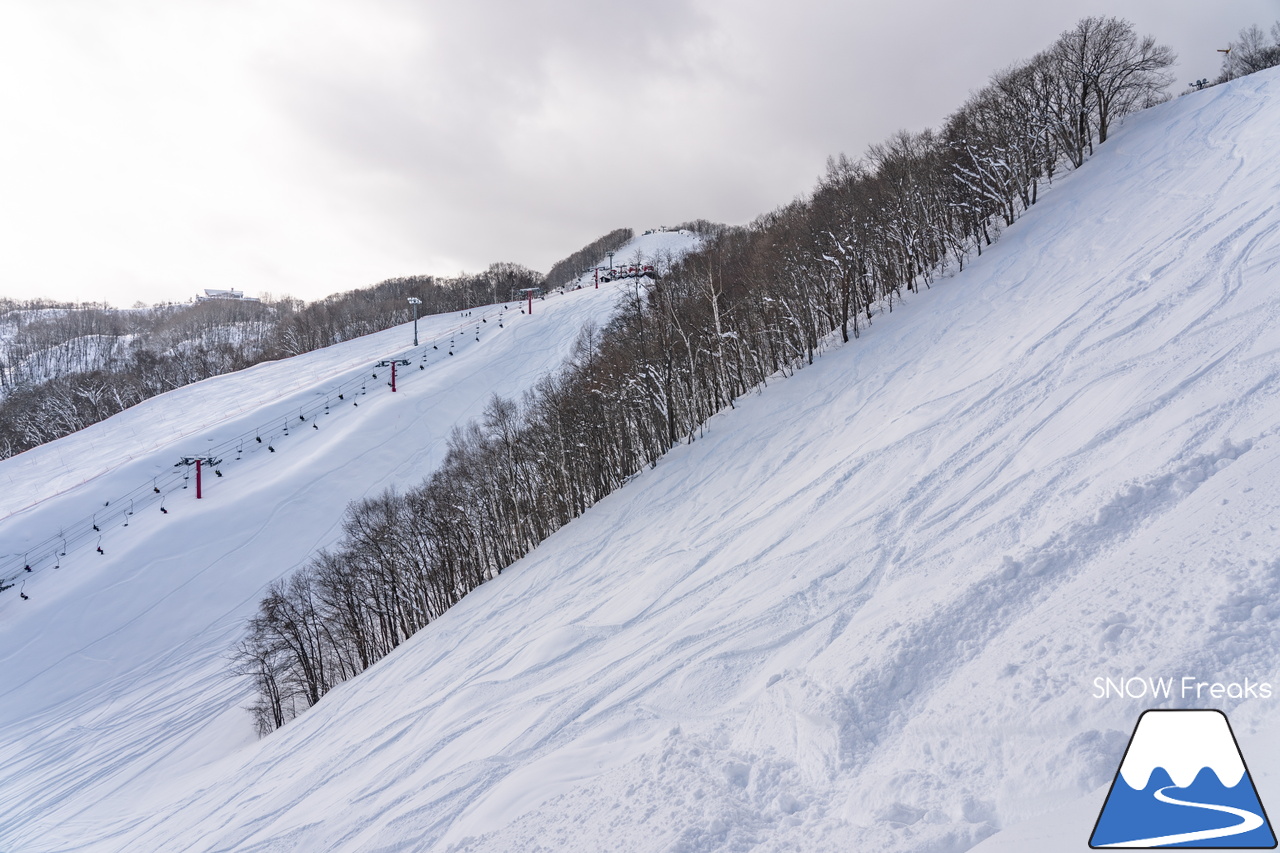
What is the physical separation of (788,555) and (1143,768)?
258 inches

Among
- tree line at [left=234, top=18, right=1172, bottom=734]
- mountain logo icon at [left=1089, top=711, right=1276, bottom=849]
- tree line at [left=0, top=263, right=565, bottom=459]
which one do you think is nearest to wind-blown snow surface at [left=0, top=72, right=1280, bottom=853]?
mountain logo icon at [left=1089, top=711, right=1276, bottom=849]

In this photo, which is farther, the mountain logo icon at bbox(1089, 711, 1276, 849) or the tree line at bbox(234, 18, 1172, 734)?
the tree line at bbox(234, 18, 1172, 734)

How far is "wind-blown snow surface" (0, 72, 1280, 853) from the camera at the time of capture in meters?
4.29

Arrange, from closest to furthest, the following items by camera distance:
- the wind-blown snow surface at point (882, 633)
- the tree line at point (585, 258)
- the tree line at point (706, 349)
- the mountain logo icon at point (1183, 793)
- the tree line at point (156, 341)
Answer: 1. the mountain logo icon at point (1183, 793)
2. the wind-blown snow surface at point (882, 633)
3. the tree line at point (706, 349)
4. the tree line at point (156, 341)
5. the tree line at point (585, 258)

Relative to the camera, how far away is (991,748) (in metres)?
4.25

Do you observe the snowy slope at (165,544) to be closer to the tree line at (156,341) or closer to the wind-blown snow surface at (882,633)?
the wind-blown snow surface at (882,633)

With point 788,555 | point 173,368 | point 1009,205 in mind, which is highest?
point 173,368

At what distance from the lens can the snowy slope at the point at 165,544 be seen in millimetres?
17375

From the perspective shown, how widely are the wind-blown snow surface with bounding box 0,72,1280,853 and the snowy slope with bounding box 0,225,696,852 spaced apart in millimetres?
476

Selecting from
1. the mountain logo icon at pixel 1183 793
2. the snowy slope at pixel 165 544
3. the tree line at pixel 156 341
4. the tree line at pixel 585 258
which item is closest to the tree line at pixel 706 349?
the snowy slope at pixel 165 544

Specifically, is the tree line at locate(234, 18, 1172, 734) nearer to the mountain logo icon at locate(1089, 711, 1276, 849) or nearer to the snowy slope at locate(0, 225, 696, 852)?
the snowy slope at locate(0, 225, 696, 852)

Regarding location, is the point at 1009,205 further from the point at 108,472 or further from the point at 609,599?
the point at 108,472

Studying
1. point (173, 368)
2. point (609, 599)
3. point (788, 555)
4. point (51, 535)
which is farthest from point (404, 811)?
point (173, 368)

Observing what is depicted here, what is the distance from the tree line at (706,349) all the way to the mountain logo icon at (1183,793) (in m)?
20.9
